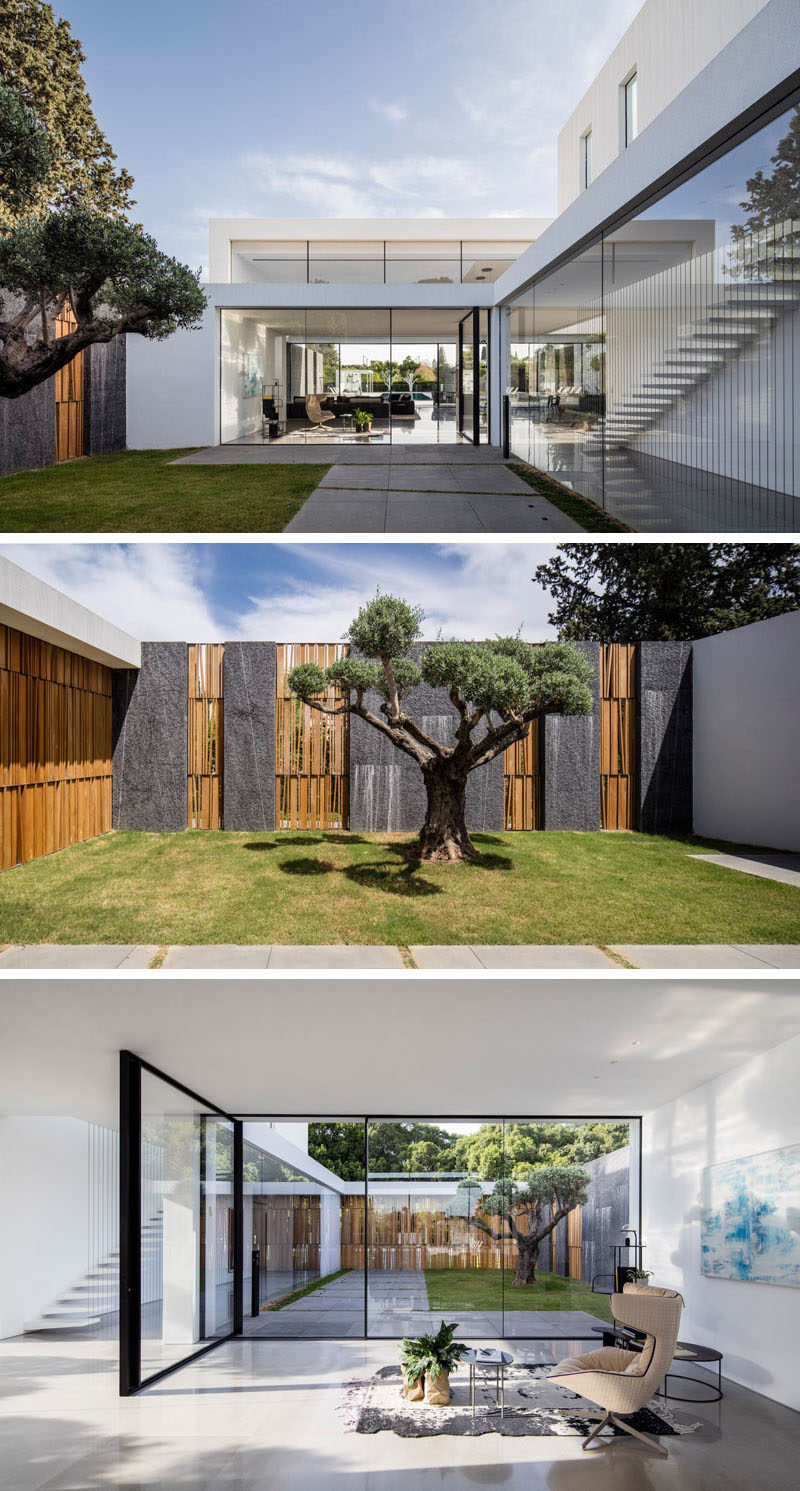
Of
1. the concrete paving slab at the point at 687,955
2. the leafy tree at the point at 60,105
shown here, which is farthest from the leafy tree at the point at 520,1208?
the leafy tree at the point at 60,105

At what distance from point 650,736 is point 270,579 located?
298 centimetres

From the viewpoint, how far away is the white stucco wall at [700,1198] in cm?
837

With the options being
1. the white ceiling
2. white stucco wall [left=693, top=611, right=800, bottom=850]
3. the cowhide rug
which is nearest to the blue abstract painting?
the white ceiling

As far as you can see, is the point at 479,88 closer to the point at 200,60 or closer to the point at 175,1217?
the point at 200,60

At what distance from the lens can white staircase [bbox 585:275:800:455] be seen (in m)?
5.49

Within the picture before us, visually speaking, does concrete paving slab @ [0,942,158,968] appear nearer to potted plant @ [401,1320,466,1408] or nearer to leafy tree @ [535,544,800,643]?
potted plant @ [401,1320,466,1408]

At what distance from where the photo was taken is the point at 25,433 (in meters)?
7.44

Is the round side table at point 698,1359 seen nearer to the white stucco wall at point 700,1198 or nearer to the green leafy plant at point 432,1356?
the white stucco wall at point 700,1198

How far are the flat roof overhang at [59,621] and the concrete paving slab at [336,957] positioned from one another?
8.00ft

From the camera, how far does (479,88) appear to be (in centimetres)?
754

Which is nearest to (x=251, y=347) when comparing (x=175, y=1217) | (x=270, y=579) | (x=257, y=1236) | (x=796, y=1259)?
(x=270, y=579)

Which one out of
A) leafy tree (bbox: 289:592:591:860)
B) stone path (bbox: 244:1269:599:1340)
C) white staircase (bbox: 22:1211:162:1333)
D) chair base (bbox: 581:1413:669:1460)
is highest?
leafy tree (bbox: 289:592:591:860)

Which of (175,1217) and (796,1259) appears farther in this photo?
(175,1217)

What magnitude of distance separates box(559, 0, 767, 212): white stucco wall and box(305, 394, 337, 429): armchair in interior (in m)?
3.37
